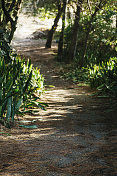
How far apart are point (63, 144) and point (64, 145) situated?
4 cm

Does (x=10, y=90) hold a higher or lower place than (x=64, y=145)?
higher

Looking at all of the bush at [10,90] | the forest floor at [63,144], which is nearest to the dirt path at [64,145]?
the forest floor at [63,144]

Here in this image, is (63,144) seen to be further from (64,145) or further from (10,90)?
(10,90)

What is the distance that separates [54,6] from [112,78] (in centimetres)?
1452

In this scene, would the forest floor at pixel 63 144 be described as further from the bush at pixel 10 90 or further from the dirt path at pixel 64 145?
the bush at pixel 10 90

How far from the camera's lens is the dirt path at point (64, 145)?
2.07m

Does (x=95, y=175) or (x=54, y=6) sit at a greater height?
(x=54, y=6)

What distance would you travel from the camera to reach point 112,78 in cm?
654

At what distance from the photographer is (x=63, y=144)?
Answer: 291 centimetres

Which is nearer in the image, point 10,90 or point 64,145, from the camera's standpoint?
point 64,145

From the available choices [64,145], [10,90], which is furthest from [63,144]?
[10,90]

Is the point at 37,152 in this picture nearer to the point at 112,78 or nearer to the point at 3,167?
the point at 3,167

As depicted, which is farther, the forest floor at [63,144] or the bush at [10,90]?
the bush at [10,90]

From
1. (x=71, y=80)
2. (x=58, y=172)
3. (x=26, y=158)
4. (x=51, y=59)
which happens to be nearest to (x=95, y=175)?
(x=58, y=172)
